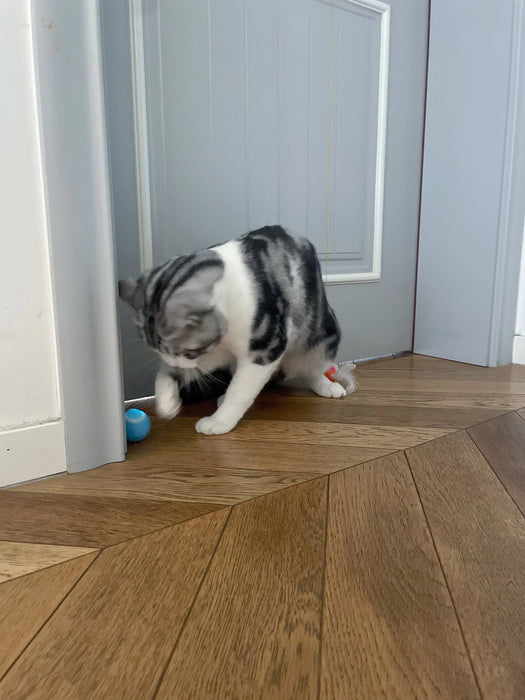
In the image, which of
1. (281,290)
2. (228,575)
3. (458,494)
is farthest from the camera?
(281,290)

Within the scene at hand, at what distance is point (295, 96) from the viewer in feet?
5.32

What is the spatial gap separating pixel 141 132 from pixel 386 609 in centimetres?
120

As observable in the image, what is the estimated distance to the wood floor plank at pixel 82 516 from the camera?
0.78 metres

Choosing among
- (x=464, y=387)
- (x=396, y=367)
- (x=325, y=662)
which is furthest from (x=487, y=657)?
(x=396, y=367)

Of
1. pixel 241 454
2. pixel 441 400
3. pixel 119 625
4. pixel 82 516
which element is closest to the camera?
pixel 119 625

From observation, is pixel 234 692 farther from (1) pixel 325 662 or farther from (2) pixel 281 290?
(2) pixel 281 290

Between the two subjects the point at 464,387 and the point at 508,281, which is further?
the point at 508,281

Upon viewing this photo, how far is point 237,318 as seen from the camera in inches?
45.9

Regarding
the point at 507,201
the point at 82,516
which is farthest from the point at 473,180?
the point at 82,516

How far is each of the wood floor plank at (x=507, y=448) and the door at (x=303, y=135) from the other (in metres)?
0.70

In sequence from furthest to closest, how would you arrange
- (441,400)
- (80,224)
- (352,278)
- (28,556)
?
(352,278) < (441,400) < (80,224) < (28,556)

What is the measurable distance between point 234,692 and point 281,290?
92 cm

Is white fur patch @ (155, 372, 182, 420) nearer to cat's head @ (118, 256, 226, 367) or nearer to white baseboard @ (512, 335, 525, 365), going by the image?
cat's head @ (118, 256, 226, 367)

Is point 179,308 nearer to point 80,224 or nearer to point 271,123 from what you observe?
point 80,224
